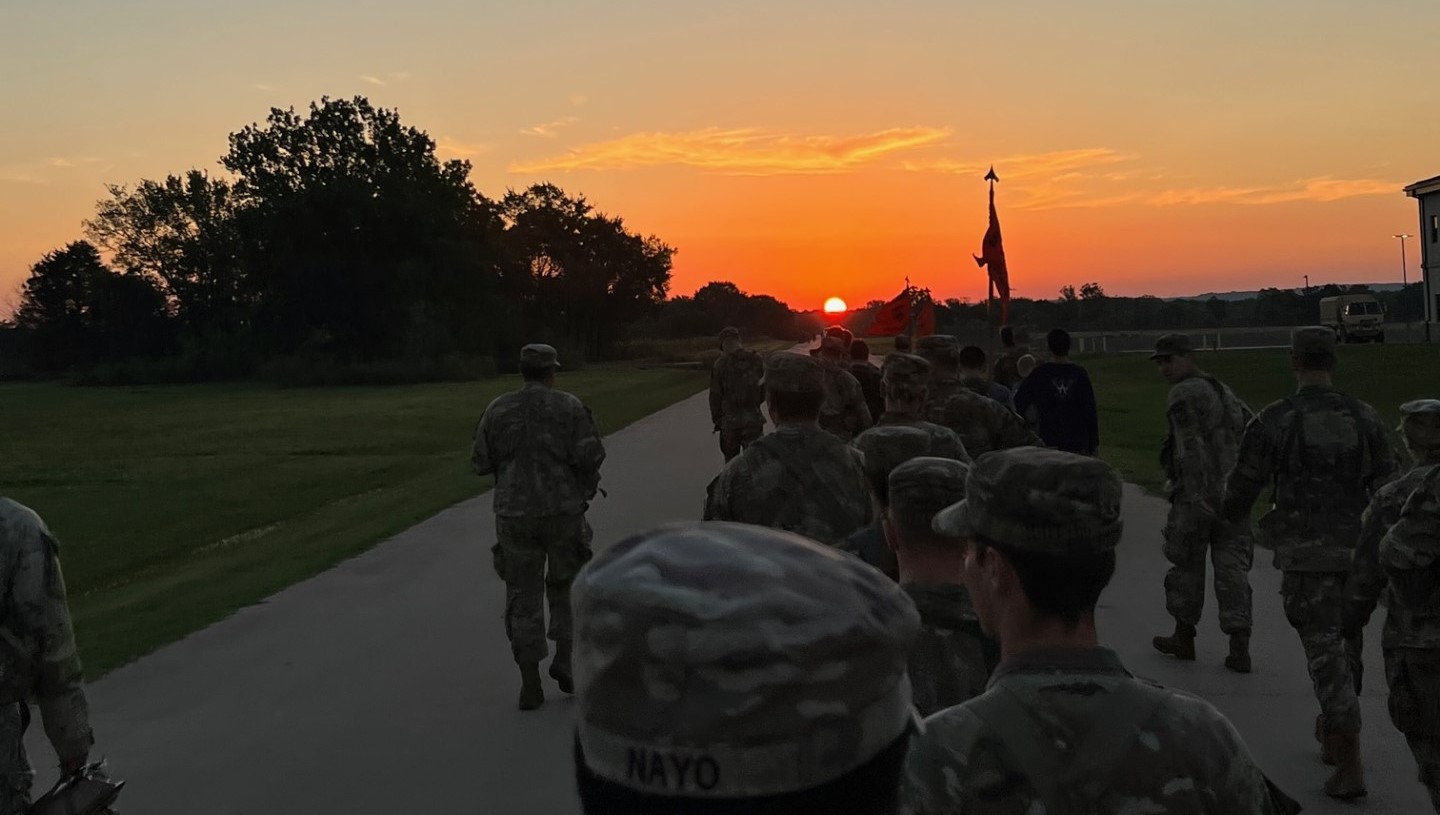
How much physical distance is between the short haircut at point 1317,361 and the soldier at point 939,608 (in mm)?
3564

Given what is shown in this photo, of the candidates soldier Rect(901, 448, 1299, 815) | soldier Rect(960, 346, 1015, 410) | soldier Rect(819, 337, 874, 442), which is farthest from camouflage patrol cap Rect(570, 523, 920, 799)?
soldier Rect(960, 346, 1015, 410)

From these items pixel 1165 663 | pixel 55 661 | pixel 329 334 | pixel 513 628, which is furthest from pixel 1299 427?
pixel 329 334

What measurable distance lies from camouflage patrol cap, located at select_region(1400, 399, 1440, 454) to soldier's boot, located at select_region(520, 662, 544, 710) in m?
4.91

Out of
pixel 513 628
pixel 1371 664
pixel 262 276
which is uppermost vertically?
pixel 262 276

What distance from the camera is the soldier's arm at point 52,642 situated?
144 inches

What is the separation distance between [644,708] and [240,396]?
206 feet

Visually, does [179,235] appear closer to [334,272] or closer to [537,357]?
[334,272]

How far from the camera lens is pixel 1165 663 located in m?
8.03

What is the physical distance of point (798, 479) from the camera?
502 centimetres

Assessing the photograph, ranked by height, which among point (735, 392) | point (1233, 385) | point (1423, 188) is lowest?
point (1233, 385)

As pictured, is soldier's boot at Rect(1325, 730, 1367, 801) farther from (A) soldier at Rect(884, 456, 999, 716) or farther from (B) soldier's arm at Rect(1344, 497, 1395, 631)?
(A) soldier at Rect(884, 456, 999, 716)

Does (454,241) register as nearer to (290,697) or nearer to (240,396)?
(240,396)

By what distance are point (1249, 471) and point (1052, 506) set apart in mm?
4629

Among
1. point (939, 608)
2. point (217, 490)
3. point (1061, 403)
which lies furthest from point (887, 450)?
point (217, 490)
